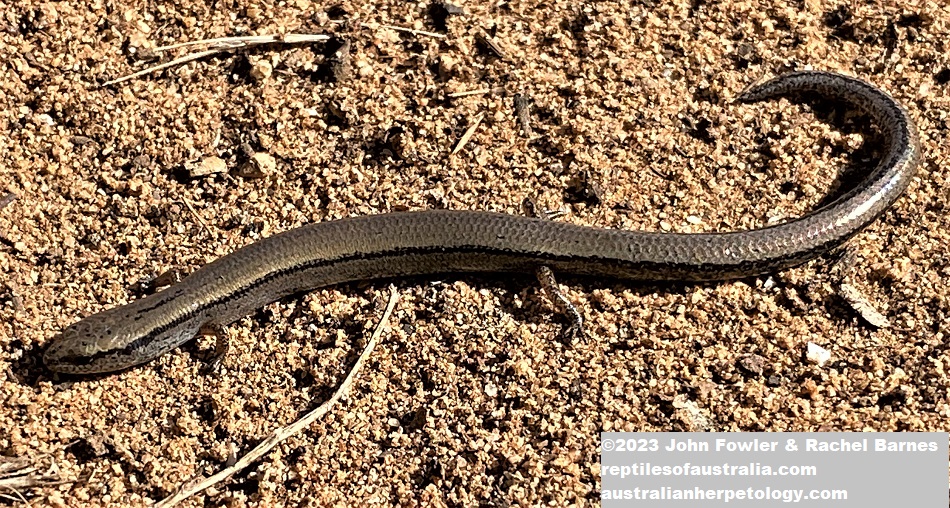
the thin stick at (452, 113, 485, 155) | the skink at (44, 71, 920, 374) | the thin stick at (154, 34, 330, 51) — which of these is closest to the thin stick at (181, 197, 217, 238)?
the skink at (44, 71, 920, 374)

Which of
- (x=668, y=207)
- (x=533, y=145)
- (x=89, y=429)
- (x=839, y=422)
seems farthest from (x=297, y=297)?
(x=839, y=422)

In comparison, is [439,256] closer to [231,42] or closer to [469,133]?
Answer: [469,133]

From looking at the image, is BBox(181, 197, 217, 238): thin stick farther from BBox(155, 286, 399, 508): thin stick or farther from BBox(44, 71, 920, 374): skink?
BBox(155, 286, 399, 508): thin stick

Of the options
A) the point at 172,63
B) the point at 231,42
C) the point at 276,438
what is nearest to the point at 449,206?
the point at 276,438

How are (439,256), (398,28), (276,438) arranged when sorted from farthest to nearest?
(398,28) → (439,256) → (276,438)

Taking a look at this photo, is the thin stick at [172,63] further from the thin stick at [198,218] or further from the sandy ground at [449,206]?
the thin stick at [198,218]

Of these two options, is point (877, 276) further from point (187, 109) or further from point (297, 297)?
point (187, 109)
